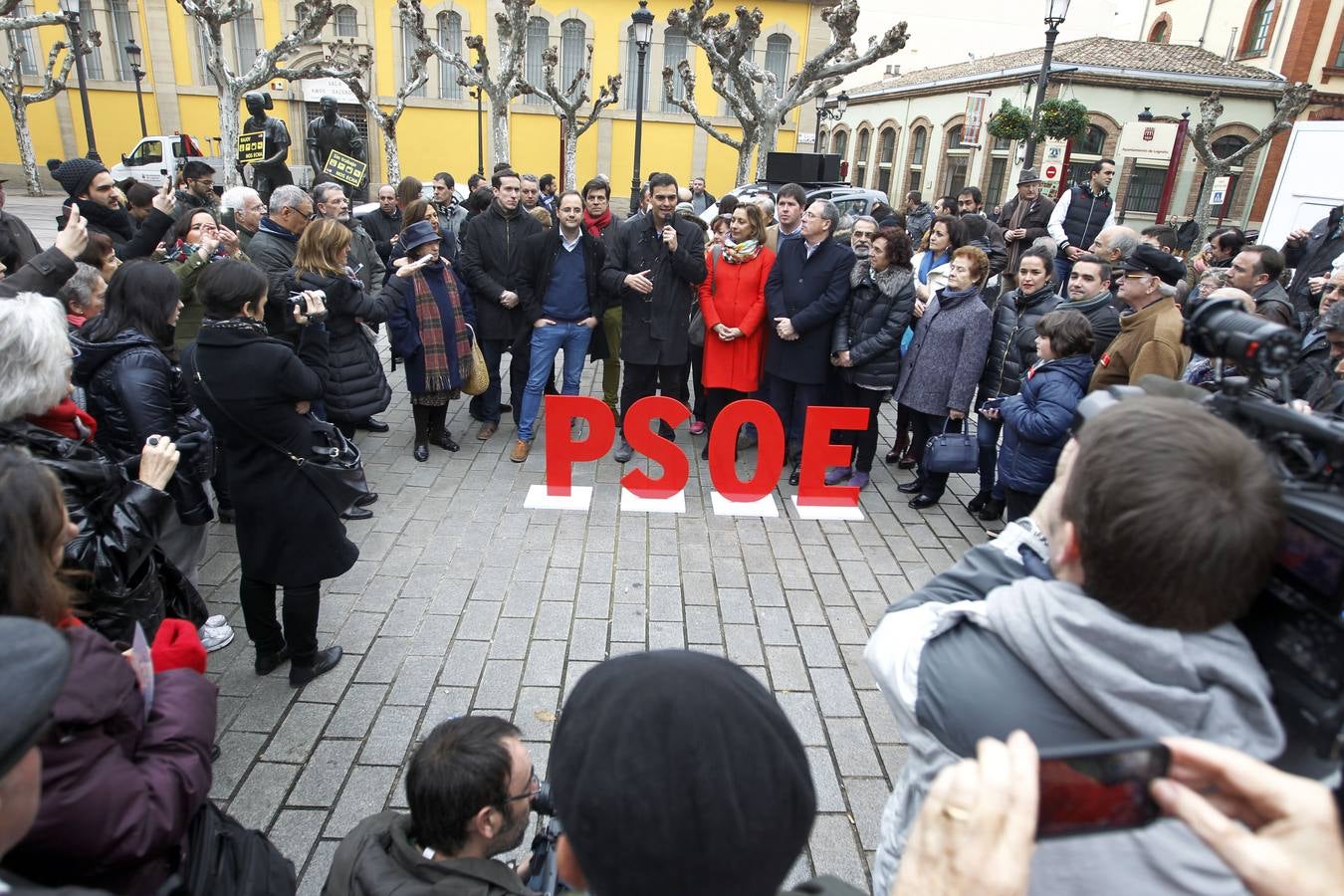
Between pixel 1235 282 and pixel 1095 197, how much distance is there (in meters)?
4.99

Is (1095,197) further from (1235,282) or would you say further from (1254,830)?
(1254,830)

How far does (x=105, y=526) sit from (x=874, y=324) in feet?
16.6

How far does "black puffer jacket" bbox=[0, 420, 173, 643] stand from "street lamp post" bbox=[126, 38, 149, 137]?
3124 centimetres

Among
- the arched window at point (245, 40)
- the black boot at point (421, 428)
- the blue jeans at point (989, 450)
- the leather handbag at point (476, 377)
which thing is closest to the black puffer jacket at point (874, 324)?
the blue jeans at point (989, 450)

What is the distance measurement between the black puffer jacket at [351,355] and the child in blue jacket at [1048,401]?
4354 millimetres

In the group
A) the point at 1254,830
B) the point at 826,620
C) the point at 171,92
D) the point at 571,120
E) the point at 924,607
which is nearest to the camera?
the point at 1254,830

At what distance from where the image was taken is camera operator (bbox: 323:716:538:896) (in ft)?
5.98

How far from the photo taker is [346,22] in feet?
96.5

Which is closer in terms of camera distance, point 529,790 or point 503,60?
point 529,790

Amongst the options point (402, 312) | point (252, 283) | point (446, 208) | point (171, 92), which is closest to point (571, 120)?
point (171, 92)

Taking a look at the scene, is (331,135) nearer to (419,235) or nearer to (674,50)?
(419,235)

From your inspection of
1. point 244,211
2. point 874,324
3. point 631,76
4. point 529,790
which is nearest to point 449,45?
point 631,76

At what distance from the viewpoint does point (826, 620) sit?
444cm

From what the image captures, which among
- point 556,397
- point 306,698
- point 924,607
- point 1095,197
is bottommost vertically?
point 306,698
